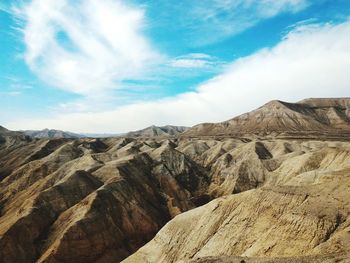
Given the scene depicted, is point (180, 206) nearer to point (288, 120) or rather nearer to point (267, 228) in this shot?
point (267, 228)

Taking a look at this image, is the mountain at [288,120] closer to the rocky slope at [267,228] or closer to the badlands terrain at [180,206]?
the badlands terrain at [180,206]

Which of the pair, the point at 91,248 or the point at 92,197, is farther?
the point at 92,197

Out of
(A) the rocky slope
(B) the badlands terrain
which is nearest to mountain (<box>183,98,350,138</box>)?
(B) the badlands terrain

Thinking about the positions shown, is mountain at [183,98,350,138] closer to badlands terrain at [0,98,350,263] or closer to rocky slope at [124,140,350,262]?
badlands terrain at [0,98,350,263]

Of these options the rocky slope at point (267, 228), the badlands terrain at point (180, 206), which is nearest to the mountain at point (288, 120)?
the badlands terrain at point (180, 206)

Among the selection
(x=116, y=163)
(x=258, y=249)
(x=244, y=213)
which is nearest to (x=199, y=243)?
(x=244, y=213)

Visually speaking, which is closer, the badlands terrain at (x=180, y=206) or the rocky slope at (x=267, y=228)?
the rocky slope at (x=267, y=228)

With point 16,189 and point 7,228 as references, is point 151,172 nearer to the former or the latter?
point 16,189

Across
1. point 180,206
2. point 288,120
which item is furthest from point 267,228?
point 288,120

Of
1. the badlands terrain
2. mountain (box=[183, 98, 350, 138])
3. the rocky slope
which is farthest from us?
mountain (box=[183, 98, 350, 138])
